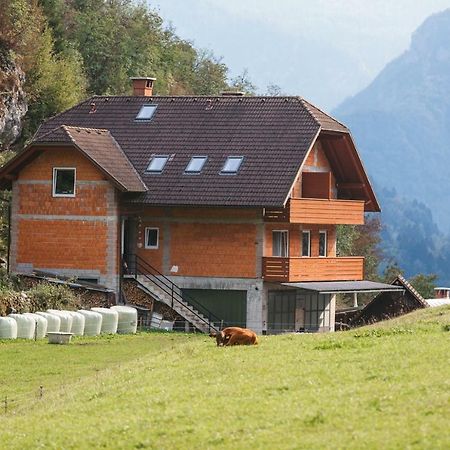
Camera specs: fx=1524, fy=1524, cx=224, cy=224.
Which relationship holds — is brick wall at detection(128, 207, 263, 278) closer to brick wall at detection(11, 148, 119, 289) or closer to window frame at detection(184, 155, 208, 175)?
window frame at detection(184, 155, 208, 175)

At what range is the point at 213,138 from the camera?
55.8m

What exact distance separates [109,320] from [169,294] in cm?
578

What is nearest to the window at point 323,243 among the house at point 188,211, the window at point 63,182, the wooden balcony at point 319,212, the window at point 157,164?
A: the wooden balcony at point 319,212

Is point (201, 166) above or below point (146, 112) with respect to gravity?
below

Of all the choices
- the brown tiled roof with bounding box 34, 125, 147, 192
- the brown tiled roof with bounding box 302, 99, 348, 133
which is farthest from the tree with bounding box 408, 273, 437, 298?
the brown tiled roof with bounding box 34, 125, 147, 192

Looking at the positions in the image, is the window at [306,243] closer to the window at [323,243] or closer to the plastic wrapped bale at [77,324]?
the window at [323,243]

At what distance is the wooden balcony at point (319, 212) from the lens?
54.0 m

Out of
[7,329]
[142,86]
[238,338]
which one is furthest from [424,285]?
[238,338]

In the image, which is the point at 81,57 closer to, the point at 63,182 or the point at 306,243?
the point at 63,182

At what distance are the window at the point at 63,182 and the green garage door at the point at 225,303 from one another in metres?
5.64

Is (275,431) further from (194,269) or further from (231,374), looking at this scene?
A: (194,269)

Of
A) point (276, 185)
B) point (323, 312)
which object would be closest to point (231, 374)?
point (276, 185)

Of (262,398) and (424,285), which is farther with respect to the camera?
(424,285)

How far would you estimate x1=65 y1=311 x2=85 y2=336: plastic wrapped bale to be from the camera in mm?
45781
